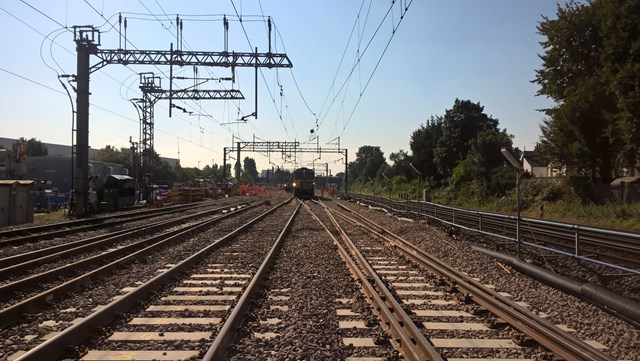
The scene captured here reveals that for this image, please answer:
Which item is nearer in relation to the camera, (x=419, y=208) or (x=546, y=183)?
(x=419, y=208)

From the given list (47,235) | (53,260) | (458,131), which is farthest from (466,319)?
(458,131)

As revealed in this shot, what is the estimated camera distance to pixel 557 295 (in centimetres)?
938

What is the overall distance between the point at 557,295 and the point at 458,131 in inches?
2177

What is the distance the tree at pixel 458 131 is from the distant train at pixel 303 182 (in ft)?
54.0

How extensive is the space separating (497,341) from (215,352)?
353cm

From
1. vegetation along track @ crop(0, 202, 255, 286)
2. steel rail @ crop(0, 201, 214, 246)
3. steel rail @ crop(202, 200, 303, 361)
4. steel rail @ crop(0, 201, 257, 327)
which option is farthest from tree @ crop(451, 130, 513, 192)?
steel rail @ crop(202, 200, 303, 361)

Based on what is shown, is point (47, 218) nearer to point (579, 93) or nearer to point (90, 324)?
point (90, 324)

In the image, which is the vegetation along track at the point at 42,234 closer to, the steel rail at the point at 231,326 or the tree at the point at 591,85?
the steel rail at the point at 231,326

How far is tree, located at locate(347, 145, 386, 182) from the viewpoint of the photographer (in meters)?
118

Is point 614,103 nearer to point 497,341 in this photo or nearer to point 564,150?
point 564,150

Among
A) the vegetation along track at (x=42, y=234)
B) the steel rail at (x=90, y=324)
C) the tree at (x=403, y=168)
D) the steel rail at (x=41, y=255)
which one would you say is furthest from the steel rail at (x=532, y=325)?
the tree at (x=403, y=168)

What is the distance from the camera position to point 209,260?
13281mm

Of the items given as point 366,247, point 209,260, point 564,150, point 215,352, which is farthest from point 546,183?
point 215,352

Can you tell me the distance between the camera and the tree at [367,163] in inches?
4663
